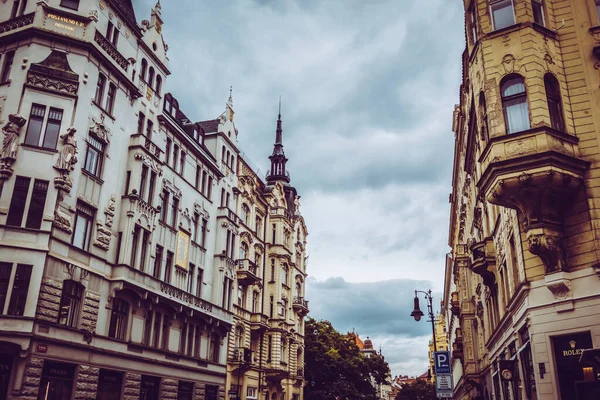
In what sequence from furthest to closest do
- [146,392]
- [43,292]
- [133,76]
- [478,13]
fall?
1. [133,76]
2. [146,392]
3. [43,292]
4. [478,13]

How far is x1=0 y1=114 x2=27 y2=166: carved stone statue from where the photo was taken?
23109 millimetres

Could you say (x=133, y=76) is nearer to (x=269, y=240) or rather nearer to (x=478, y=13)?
(x=478, y=13)

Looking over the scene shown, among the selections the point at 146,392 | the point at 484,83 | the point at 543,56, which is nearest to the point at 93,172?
the point at 146,392

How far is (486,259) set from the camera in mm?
24969

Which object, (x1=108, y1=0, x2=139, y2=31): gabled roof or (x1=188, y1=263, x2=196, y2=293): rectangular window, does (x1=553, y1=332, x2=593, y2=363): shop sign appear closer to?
(x1=188, y1=263, x2=196, y2=293): rectangular window

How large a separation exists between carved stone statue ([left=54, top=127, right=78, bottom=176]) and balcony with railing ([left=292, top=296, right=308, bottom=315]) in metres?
36.1

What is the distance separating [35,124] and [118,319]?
10854 mm

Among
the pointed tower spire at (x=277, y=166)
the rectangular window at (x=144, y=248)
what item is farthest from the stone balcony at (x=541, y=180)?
the pointed tower spire at (x=277, y=166)

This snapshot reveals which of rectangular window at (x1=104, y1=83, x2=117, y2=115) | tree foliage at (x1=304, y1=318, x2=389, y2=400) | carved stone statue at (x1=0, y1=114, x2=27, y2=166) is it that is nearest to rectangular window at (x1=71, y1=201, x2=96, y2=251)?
carved stone statue at (x1=0, y1=114, x2=27, y2=166)

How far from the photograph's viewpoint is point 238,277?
144 ft

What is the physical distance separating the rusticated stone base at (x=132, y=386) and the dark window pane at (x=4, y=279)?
28.0ft

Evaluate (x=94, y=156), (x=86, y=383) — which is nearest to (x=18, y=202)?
(x=94, y=156)

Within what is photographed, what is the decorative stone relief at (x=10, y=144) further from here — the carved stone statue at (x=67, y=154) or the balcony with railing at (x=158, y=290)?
the balcony with railing at (x=158, y=290)

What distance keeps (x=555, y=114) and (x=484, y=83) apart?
2.68 m
